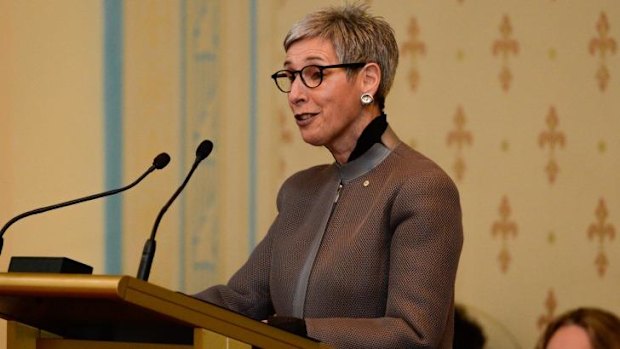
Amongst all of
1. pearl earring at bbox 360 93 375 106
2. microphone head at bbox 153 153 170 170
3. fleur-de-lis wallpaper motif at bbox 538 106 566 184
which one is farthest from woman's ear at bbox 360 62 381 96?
fleur-de-lis wallpaper motif at bbox 538 106 566 184

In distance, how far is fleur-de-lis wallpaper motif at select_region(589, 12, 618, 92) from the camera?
4203mm

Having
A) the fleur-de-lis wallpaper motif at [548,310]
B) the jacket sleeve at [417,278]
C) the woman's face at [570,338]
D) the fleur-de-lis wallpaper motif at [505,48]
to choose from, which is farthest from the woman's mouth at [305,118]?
the fleur-de-lis wallpaper motif at [548,310]

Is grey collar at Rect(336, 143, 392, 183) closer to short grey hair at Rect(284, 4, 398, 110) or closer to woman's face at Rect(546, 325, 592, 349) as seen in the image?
short grey hair at Rect(284, 4, 398, 110)

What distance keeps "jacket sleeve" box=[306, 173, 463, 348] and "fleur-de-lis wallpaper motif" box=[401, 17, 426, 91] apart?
1.79 metres

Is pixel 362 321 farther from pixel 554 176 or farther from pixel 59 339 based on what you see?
pixel 554 176

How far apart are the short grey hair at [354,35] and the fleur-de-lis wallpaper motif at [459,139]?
1.56 meters

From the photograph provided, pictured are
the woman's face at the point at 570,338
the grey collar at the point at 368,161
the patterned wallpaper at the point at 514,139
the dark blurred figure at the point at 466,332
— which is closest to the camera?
the woman's face at the point at 570,338

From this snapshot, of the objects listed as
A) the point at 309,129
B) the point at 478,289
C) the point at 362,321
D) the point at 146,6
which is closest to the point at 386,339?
the point at 362,321

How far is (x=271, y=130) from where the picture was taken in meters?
4.13

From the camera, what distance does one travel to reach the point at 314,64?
8.29ft

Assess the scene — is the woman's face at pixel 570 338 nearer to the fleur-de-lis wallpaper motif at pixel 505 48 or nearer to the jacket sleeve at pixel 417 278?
the jacket sleeve at pixel 417 278

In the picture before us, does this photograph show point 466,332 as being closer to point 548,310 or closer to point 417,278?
point 548,310

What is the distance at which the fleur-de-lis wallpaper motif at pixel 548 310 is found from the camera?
13.6 ft

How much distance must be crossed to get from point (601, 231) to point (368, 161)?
1.91 m
